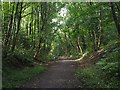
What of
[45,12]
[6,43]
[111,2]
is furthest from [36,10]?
[111,2]

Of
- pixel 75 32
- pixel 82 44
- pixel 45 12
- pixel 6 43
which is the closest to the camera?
pixel 6 43

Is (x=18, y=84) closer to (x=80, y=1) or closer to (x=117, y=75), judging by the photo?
(x=117, y=75)

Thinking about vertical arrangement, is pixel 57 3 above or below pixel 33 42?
above

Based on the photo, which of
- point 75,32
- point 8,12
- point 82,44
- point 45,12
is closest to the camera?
point 8,12

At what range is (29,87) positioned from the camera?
41.6 feet

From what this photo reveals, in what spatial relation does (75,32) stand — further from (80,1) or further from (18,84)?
(18,84)

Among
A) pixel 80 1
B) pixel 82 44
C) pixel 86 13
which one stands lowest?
pixel 82 44

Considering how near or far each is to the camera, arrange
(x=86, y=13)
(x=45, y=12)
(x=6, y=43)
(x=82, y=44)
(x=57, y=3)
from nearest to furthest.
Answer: (x=86, y=13), (x=6, y=43), (x=45, y=12), (x=57, y=3), (x=82, y=44)

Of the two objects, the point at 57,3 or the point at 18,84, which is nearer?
the point at 18,84

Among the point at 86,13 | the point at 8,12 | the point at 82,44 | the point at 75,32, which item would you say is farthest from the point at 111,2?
the point at 82,44

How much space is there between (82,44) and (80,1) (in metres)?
18.8

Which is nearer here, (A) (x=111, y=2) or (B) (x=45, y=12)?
(A) (x=111, y=2)

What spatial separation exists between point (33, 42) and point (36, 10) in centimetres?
480

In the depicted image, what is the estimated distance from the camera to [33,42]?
1337 inches
